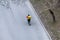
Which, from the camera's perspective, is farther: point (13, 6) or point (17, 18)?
point (13, 6)

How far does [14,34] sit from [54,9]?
231 inches

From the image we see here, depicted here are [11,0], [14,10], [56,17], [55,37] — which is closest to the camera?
→ [55,37]

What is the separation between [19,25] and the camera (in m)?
23.9

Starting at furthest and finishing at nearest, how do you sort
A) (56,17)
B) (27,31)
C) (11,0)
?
(11,0) → (56,17) → (27,31)

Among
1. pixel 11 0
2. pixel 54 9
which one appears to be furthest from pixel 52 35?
pixel 11 0

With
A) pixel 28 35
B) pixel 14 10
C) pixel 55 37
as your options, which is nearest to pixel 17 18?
pixel 14 10

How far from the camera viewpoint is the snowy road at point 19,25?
22.0 metres

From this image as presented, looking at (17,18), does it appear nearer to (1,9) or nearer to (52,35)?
(1,9)

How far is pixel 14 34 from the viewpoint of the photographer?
2239 centimetres

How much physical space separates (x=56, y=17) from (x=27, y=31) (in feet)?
12.0

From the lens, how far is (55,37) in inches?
842

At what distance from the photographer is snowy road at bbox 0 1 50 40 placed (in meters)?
22.0

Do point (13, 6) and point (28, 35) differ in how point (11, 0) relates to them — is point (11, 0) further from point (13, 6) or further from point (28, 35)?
point (28, 35)

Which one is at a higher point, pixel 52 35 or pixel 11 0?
pixel 11 0
